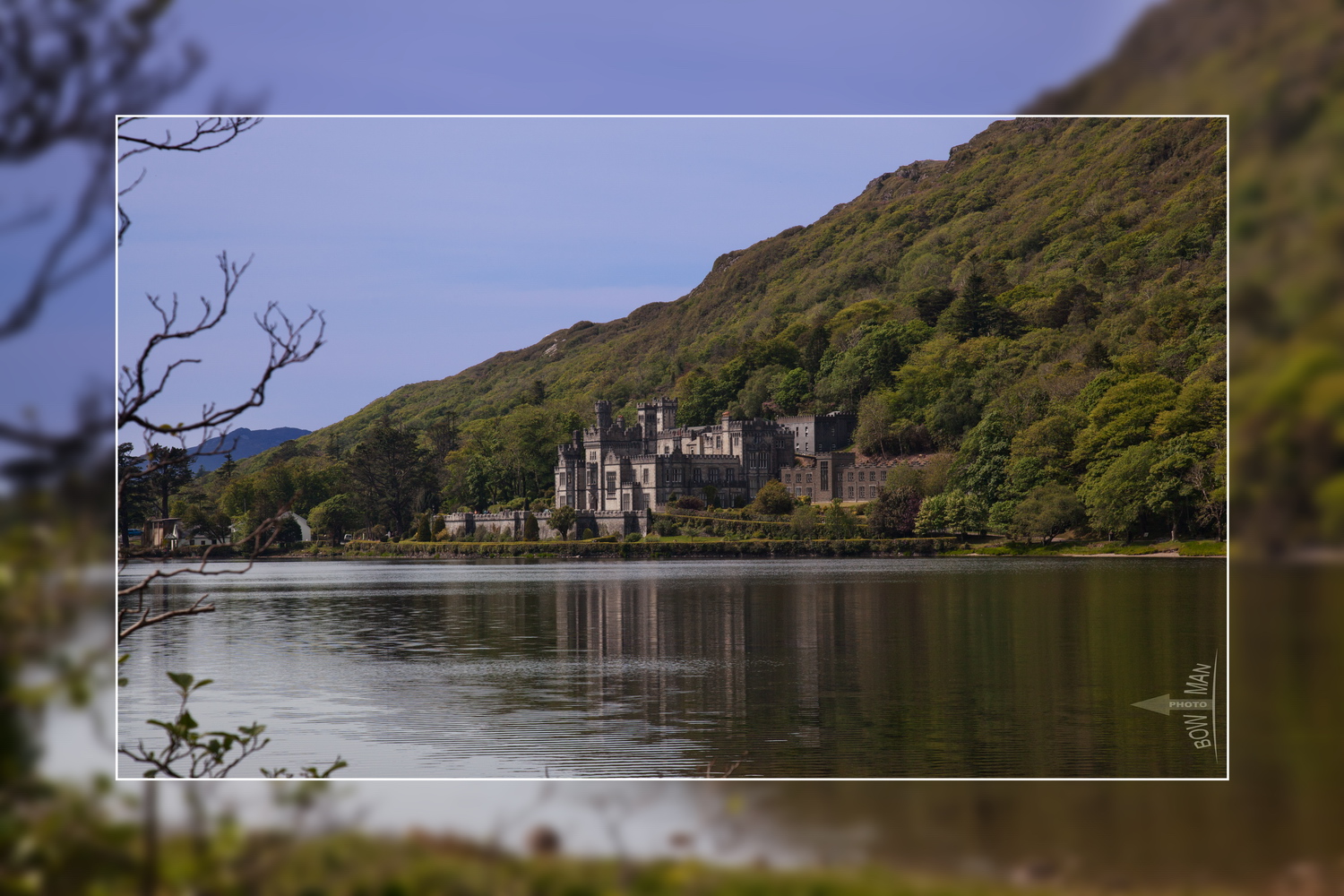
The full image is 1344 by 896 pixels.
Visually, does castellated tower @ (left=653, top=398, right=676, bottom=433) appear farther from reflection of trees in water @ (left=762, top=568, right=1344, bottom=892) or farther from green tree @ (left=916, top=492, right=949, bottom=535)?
reflection of trees in water @ (left=762, top=568, right=1344, bottom=892)

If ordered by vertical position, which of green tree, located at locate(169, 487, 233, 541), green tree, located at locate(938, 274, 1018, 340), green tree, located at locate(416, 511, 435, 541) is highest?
green tree, located at locate(938, 274, 1018, 340)

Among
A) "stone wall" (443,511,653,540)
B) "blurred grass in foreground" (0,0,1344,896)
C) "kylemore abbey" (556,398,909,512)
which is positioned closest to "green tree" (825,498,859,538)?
"kylemore abbey" (556,398,909,512)

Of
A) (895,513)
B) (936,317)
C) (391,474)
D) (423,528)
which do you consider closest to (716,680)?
(895,513)

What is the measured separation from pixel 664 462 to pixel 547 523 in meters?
7.12

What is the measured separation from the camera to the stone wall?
194 feet

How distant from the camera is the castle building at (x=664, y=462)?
6147 centimetres

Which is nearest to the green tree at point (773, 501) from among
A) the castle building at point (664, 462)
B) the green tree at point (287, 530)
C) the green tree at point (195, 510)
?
the castle building at point (664, 462)

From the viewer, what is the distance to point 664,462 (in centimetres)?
6166

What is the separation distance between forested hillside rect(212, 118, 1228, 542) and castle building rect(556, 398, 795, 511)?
10.4 ft

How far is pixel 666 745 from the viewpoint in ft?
26.0

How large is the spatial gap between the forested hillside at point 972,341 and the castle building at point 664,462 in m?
3.17

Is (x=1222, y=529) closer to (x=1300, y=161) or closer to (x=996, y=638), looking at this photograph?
(x=996, y=638)

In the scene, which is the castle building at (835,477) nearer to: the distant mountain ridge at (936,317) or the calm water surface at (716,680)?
the distant mountain ridge at (936,317)

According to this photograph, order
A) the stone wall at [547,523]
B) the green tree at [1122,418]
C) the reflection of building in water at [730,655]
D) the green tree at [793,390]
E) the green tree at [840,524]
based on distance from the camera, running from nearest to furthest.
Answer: the reflection of building in water at [730,655] → the green tree at [1122,418] → the green tree at [840,524] → the stone wall at [547,523] → the green tree at [793,390]
